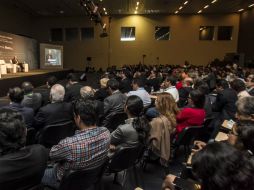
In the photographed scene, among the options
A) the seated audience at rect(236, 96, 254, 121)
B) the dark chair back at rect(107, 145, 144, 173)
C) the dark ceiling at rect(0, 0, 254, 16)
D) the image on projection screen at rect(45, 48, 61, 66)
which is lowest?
the dark chair back at rect(107, 145, 144, 173)

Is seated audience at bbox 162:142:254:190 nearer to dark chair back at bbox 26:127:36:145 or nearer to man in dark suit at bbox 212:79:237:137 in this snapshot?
dark chair back at bbox 26:127:36:145

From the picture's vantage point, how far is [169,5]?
593 inches

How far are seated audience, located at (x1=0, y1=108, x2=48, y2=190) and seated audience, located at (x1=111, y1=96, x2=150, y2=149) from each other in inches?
38.2

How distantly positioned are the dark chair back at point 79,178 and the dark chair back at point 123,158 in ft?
0.95

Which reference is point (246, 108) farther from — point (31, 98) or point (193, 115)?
point (31, 98)

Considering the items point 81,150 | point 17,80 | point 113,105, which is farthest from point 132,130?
point 17,80

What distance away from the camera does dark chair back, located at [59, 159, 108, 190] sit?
185cm

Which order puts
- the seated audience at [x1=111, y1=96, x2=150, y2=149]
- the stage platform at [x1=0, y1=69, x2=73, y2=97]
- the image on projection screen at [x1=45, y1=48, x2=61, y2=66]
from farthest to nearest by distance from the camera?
the image on projection screen at [x1=45, y1=48, x2=61, y2=66] < the stage platform at [x1=0, y1=69, x2=73, y2=97] < the seated audience at [x1=111, y1=96, x2=150, y2=149]

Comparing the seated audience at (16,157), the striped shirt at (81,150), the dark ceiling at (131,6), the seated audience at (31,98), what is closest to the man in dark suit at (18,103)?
the seated audience at (31,98)

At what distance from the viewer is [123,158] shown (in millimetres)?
2502

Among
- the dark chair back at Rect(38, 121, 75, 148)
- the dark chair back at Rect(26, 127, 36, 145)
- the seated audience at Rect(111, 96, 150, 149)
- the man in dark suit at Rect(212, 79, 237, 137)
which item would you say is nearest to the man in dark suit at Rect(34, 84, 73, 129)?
the dark chair back at Rect(38, 121, 75, 148)

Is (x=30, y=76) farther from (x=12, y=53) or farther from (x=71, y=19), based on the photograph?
(x=71, y=19)

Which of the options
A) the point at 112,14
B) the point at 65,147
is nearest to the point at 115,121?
the point at 65,147

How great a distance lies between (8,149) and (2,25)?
14.6 metres
